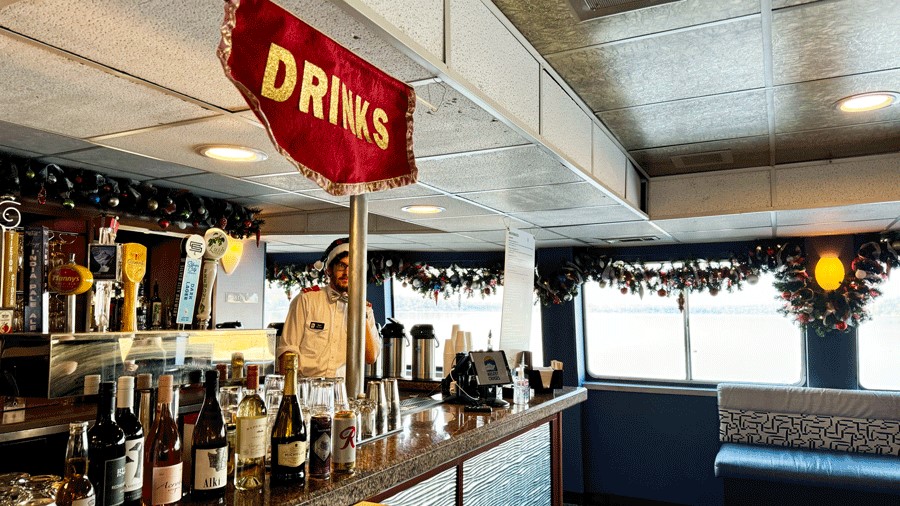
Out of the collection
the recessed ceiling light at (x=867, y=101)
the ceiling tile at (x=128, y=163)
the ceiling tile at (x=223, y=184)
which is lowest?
the ceiling tile at (x=223, y=184)

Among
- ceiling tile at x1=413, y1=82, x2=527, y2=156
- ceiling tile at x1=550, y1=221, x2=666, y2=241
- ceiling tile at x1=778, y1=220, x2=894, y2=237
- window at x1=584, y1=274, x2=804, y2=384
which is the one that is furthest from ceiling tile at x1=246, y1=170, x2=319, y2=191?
window at x1=584, y1=274, x2=804, y2=384

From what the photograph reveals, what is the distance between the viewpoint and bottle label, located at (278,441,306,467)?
1673mm

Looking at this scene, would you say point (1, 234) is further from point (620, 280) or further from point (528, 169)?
point (620, 280)

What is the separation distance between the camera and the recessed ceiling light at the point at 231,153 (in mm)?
2666

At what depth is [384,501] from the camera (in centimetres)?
201

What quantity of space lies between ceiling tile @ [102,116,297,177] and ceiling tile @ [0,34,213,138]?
93mm

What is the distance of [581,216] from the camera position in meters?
4.55

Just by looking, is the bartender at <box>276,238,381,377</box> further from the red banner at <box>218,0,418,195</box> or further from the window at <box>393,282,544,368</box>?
the window at <box>393,282,544,368</box>

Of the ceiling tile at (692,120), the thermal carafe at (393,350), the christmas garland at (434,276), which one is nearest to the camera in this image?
the ceiling tile at (692,120)

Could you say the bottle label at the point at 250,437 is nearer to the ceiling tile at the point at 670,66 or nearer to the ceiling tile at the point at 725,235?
the ceiling tile at the point at 670,66

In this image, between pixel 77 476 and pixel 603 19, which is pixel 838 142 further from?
pixel 77 476

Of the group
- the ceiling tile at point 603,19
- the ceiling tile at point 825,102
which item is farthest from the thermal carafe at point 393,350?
the ceiling tile at point 825,102

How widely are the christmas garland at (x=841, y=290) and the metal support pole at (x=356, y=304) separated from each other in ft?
15.4

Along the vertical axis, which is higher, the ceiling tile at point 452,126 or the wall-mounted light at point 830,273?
the ceiling tile at point 452,126
